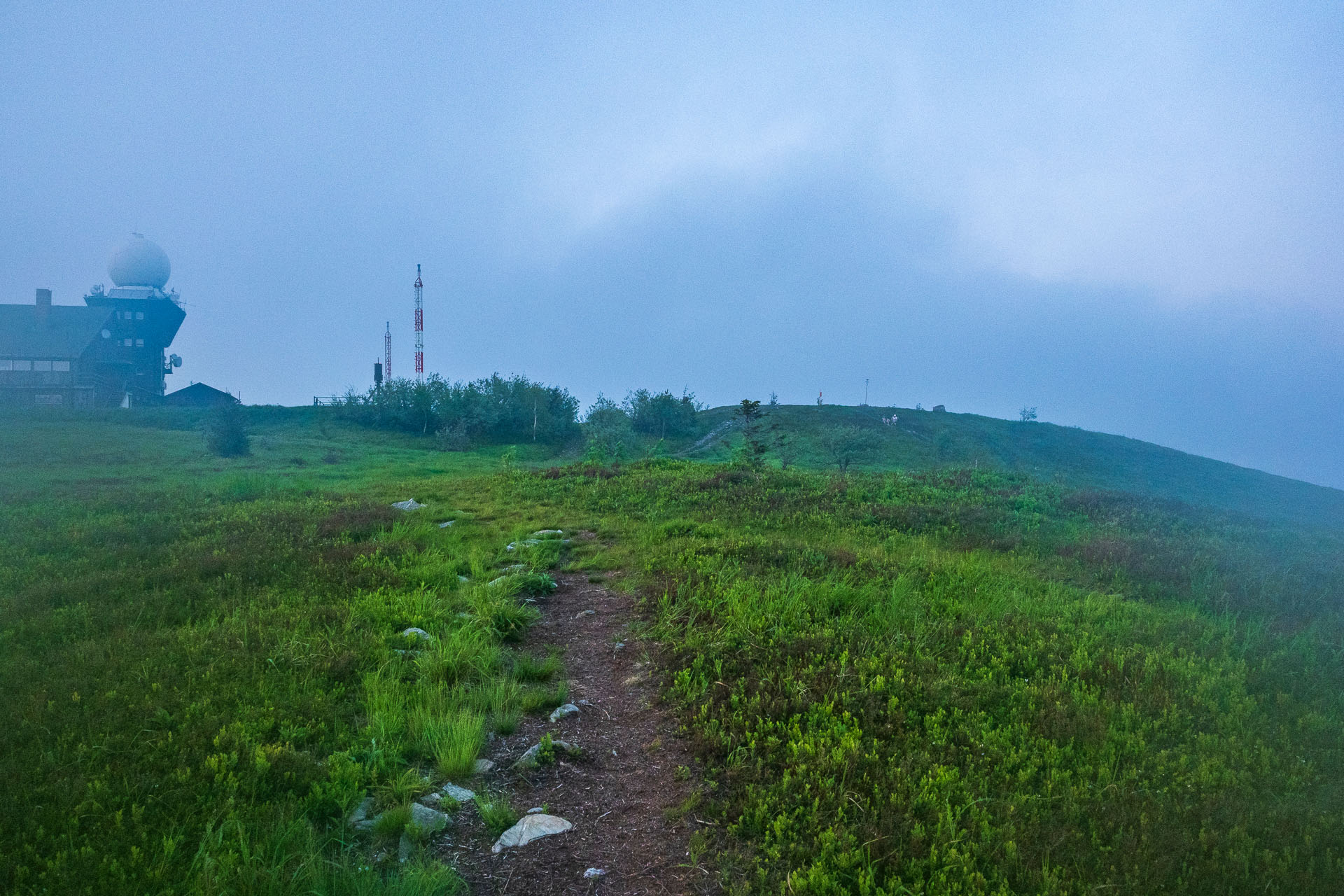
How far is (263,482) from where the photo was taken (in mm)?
22438

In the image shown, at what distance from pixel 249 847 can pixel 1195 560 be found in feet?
48.9

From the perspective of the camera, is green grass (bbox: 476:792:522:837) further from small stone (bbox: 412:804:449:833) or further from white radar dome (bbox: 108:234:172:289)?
white radar dome (bbox: 108:234:172:289)

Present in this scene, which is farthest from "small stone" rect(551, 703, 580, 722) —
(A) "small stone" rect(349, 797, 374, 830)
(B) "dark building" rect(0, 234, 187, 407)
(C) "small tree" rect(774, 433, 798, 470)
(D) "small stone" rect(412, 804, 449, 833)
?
(B) "dark building" rect(0, 234, 187, 407)

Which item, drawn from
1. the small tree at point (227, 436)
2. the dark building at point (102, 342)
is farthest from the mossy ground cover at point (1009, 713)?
the dark building at point (102, 342)

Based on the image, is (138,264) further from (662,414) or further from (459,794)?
(459,794)

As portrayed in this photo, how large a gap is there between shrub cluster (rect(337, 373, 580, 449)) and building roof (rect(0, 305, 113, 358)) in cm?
3023

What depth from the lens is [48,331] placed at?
2564 inches

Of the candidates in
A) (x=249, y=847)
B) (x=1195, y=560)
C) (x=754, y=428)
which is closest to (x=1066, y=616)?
(x=1195, y=560)

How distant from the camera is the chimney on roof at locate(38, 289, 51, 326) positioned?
65938mm

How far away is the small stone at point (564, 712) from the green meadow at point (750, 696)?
10.5 inches

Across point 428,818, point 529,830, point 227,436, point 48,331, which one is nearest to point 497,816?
point 529,830

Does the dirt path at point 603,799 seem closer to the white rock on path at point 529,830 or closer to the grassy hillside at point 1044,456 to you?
the white rock on path at point 529,830

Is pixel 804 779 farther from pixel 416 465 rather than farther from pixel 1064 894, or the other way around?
pixel 416 465

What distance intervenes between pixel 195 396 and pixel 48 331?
14.2 m
